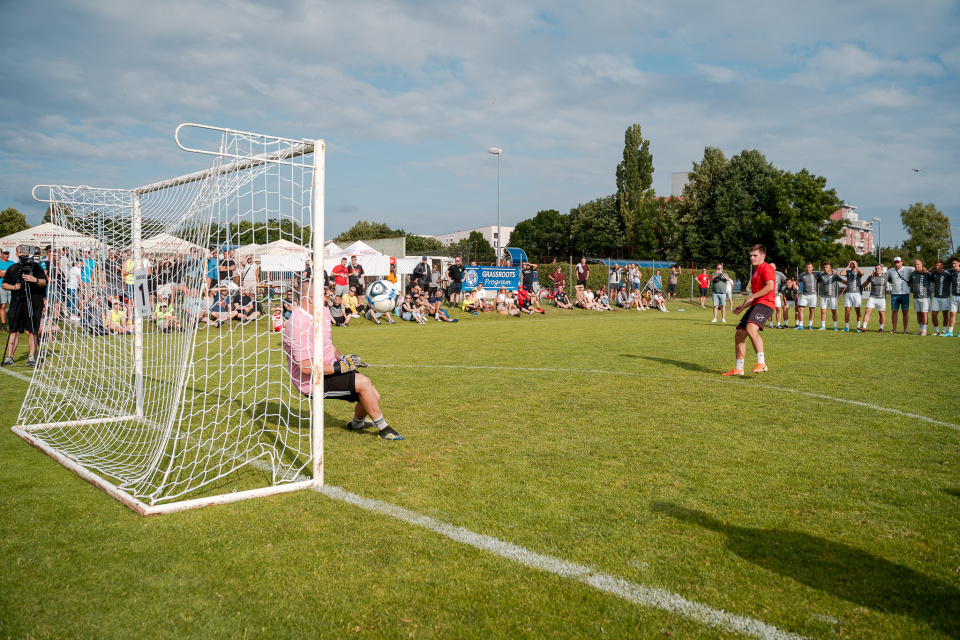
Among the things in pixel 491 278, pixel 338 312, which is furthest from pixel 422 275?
pixel 338 312

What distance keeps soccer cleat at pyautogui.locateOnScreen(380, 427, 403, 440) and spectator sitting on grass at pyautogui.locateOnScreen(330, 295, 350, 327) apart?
12310 millimetres

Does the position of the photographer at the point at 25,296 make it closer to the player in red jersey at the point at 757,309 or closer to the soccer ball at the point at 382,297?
the soccer ball at the point at 382,297

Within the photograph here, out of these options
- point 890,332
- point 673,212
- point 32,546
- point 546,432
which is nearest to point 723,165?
point 673,212

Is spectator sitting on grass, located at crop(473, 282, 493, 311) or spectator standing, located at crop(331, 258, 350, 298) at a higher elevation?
spectator standing, located at crop(331, 258, 350, 298)

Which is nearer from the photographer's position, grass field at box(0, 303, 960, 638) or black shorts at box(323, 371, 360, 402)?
grass field at box(0, 303, 960, 638)

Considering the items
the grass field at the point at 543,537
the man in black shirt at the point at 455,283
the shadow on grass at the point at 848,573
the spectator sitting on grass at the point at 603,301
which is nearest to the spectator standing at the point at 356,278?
the man in black shirt at the point at 455,283

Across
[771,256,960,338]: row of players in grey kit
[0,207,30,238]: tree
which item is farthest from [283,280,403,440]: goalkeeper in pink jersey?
[0,207,30,238]: tree

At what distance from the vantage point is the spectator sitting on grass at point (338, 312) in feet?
59.3

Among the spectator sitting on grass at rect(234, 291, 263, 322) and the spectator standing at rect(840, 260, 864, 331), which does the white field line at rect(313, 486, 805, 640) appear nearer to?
the spectator sitting on grass at rect(234, 291, 263, 322)

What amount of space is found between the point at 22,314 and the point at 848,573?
13011 millimetres

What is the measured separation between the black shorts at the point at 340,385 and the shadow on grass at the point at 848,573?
3251 mm

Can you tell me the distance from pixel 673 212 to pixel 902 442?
6560cm

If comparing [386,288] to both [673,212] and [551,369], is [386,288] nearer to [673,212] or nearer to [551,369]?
[551,369]

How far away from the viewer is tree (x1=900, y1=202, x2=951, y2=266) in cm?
8131
